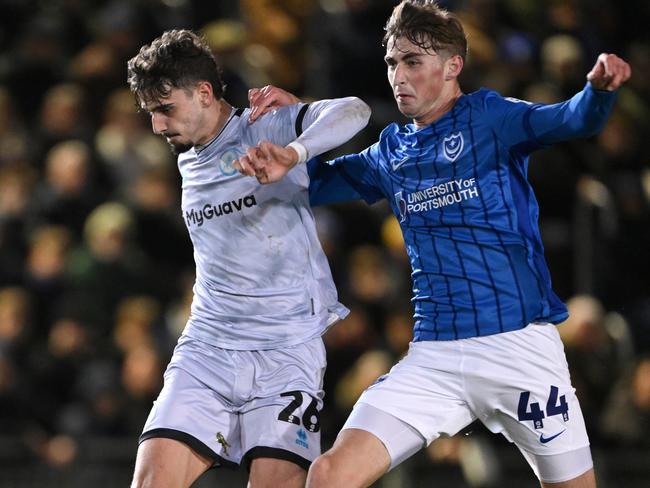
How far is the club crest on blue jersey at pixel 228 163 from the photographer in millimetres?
4691

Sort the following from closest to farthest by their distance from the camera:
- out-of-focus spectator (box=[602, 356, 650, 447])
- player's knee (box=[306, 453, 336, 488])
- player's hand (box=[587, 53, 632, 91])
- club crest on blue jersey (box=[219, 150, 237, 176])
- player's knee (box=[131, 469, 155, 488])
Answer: player's hand (box=[587, 53, 632, 91]), player's knee (box=[306, 453, 336, 488]), player's knee (box=[131, 469, 155, 488]), club crest on blue jersey (box=[219, 150, 237, 176]), out-of-focus spectator (box=[602, 356, 650, 447])

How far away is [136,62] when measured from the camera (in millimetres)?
4715

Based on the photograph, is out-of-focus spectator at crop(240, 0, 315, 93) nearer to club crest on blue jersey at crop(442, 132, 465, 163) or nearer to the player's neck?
the player's neck

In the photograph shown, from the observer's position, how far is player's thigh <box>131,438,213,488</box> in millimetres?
4367

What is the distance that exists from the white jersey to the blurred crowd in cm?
223

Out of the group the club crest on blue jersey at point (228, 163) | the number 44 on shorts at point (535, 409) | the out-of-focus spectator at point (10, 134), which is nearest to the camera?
the number 44 on shorts at point (535, 409)

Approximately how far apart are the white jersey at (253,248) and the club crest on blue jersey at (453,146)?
0.33 m

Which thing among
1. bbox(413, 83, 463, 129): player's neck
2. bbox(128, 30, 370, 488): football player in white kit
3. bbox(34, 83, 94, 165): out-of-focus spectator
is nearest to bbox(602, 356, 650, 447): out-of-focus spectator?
bbox(128, 30, 370, 488): football player in white kit

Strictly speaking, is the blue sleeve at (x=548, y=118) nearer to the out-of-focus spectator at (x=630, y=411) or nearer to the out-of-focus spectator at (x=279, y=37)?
the out-of-focus spectator at (x=630, y=411)

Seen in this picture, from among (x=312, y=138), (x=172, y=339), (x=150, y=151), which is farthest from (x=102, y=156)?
(x=312, y=138)

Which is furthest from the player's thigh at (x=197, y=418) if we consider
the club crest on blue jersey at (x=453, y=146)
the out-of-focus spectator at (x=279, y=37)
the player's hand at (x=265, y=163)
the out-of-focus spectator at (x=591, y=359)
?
the out-of-focus spectator at (x=279, y=37)

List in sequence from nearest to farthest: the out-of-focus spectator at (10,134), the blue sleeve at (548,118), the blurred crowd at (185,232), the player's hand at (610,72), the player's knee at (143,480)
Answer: the player's hand at (610,72), the blue sleeve at (548,118), the player's knee at (143,480), the blurred crowd at (185,232), the out-of-focus spectator at (10,134)

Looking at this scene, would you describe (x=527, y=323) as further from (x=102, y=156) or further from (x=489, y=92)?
(x=102, y=156)

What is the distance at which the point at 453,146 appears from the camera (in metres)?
4.51
